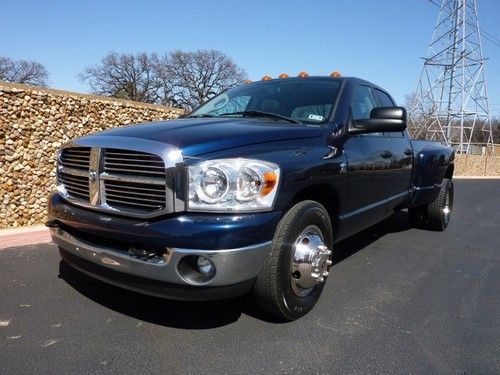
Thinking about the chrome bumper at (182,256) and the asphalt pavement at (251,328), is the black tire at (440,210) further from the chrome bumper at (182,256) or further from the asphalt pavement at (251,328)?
the chrome bumper at (182,256)

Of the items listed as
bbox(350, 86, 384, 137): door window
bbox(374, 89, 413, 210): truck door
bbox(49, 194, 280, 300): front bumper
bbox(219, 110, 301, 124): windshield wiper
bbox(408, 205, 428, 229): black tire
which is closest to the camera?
bbox(49, 194, 280, 300): front bumper

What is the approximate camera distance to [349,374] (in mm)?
2498

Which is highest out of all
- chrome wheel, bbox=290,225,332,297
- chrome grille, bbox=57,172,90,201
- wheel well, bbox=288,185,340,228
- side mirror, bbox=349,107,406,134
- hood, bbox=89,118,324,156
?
side mirror, bbox=349,107,406,134

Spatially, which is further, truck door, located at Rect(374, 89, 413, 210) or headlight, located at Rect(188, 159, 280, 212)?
truck door, located at Rect(374, 89, 413, 210)

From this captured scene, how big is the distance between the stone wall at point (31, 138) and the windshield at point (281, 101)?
301cm

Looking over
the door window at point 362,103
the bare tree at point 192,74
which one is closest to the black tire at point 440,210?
the door window at point 362,103

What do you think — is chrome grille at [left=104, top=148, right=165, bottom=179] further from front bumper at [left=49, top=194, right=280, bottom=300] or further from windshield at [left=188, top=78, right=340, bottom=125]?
windshield at [left=188, top=78, right=340, bottom=125]

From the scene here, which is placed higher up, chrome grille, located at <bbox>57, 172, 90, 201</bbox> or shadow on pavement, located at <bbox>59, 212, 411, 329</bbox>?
chrome grille, located at <bbox>57, 172, 90, 201</bbox>

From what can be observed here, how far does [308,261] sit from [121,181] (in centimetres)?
132

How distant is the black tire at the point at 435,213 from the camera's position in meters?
6.18

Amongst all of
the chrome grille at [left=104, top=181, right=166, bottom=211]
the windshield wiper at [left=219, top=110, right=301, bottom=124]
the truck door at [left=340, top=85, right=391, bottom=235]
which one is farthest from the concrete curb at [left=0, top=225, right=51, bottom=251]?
the truck door at [left=340, top=85, right=391, bottom=235]

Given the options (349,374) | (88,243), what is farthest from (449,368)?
(88,243)

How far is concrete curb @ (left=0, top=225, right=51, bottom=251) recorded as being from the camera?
16.5 ft

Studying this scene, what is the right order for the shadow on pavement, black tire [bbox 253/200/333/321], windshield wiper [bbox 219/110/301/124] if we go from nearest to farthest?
black tire [bbox 253/200/333/321]
the shadow on pavement
windshield wiper [bbox 219/110/301/124]
